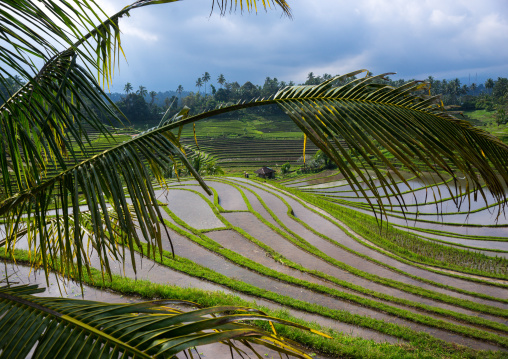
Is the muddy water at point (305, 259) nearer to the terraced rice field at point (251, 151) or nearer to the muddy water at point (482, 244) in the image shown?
the muddy water at point (482, 244)

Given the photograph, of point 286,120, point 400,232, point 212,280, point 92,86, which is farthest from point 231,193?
point 286,120

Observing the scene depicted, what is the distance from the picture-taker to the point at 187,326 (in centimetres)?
85

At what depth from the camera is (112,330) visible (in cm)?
94

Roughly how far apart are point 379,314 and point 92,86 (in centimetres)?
656

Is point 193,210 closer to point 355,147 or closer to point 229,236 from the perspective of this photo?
point 229,236

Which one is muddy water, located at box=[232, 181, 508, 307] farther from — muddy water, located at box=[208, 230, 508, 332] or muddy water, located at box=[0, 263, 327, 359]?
muddy water, located at box=[0, 263, 327, 359]

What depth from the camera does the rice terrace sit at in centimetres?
109

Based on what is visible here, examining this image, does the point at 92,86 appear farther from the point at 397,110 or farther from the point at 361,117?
the point at 397,110

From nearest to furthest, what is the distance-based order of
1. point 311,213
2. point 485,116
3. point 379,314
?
point 379,314
point 311,213
point 485,116

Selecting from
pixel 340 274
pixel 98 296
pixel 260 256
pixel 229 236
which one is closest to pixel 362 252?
pixel 340 274

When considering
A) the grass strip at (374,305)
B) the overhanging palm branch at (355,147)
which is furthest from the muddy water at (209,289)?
the overhanging palm branch at (355,147)

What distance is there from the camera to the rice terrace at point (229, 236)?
109 cm

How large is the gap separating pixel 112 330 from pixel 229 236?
1017 centimetres

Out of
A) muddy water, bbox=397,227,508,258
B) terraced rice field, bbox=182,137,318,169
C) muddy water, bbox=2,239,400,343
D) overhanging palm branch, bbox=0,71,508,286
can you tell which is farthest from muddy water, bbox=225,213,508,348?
terraced rice field, bbox=182,137,318,169
